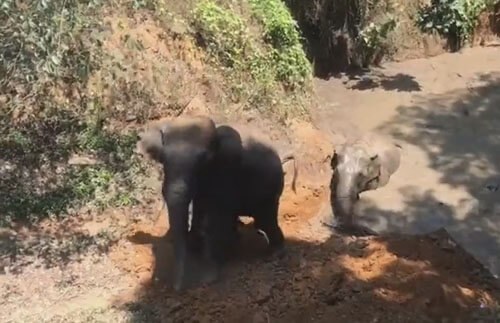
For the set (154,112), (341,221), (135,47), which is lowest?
(341,221)

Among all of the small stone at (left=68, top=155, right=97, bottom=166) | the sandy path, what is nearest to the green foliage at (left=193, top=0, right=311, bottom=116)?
the sandy path

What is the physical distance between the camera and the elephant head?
588cm

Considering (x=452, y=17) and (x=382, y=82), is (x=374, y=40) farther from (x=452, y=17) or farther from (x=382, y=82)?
(x=452, y=17)

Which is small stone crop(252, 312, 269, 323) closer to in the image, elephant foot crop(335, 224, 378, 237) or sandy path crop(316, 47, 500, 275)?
sandy path crop(316, 47, 500, 275)

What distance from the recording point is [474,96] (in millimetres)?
11836

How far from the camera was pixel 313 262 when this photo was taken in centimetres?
691

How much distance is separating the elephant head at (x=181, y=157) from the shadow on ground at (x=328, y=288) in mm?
519

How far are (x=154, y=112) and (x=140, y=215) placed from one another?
75.5 inches

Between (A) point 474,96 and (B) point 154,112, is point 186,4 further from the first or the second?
(A) point 474,96

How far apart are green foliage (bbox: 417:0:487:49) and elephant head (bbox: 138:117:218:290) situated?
7.97 meters

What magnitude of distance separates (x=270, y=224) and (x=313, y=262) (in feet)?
1.63

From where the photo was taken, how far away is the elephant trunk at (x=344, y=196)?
8.68 m

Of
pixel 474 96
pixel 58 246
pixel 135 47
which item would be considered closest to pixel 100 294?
pixel 58 246

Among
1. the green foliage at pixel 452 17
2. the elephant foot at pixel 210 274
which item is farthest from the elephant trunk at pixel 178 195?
the green foliage at pixel 452 17
